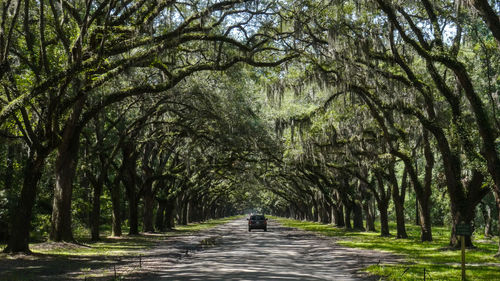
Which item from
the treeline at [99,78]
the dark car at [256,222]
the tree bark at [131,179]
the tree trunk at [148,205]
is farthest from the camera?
the dark car at [256,222]

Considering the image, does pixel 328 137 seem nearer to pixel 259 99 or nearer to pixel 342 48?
pixel 259 99

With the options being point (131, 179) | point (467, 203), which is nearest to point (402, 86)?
point (467, 203)

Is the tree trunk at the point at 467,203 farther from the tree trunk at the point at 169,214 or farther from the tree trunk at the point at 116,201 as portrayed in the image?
the tree trunk at the point at 169,214

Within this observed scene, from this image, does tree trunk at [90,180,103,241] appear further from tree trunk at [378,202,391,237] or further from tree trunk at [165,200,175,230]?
tree trunk at [165,200,175,230]

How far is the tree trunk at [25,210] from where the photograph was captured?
16.2 m

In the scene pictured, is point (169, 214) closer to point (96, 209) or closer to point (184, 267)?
point (96, 209)

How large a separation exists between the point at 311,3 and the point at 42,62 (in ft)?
32.4

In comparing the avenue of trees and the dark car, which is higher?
the avenue of trees

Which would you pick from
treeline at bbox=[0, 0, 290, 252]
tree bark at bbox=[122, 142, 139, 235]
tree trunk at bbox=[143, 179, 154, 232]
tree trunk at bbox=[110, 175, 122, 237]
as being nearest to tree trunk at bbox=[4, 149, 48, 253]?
treeline at bbox=[0, 0, 290, 252]

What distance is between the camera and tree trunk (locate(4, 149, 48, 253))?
1625 centimetres

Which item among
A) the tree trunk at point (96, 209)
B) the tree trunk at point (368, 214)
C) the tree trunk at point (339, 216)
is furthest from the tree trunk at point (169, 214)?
the tree trunk at point (96, 209)

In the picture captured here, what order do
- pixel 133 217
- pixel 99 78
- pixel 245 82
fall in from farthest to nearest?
pixel 133 217, pixel 245 82, pixel 99 78

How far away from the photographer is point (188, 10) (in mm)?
18703

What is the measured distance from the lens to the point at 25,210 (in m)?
16.4
